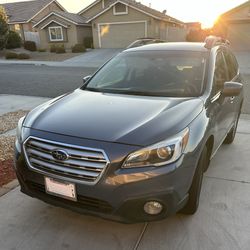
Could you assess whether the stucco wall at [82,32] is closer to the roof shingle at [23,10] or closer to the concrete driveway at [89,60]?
the concrete driveway at [89,60]

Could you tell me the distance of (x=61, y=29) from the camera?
31.7m

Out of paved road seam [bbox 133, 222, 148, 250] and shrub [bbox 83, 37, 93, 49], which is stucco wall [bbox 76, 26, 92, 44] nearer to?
shrub [bbox 83, 37, 93, 49]

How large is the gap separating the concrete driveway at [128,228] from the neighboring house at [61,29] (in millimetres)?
30217

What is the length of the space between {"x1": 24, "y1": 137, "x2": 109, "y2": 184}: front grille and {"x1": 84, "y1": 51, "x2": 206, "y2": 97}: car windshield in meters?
1.26

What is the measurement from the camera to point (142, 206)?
7.78 ft

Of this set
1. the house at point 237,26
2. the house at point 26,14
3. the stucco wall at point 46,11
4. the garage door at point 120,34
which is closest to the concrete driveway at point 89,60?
the garage door at point 120,34

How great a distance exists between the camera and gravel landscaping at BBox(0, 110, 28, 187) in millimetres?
3826

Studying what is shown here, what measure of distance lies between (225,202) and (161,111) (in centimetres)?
128

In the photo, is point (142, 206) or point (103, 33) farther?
point (103, 33)

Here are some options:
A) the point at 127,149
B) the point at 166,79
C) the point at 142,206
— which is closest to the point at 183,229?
the point at 142,206

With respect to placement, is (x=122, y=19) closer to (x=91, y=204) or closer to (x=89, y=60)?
(x=89, y=60)

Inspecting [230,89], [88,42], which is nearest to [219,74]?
[230,89]

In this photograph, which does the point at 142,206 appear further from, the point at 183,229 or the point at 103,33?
the point at 103,33

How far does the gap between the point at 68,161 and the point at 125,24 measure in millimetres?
28450
